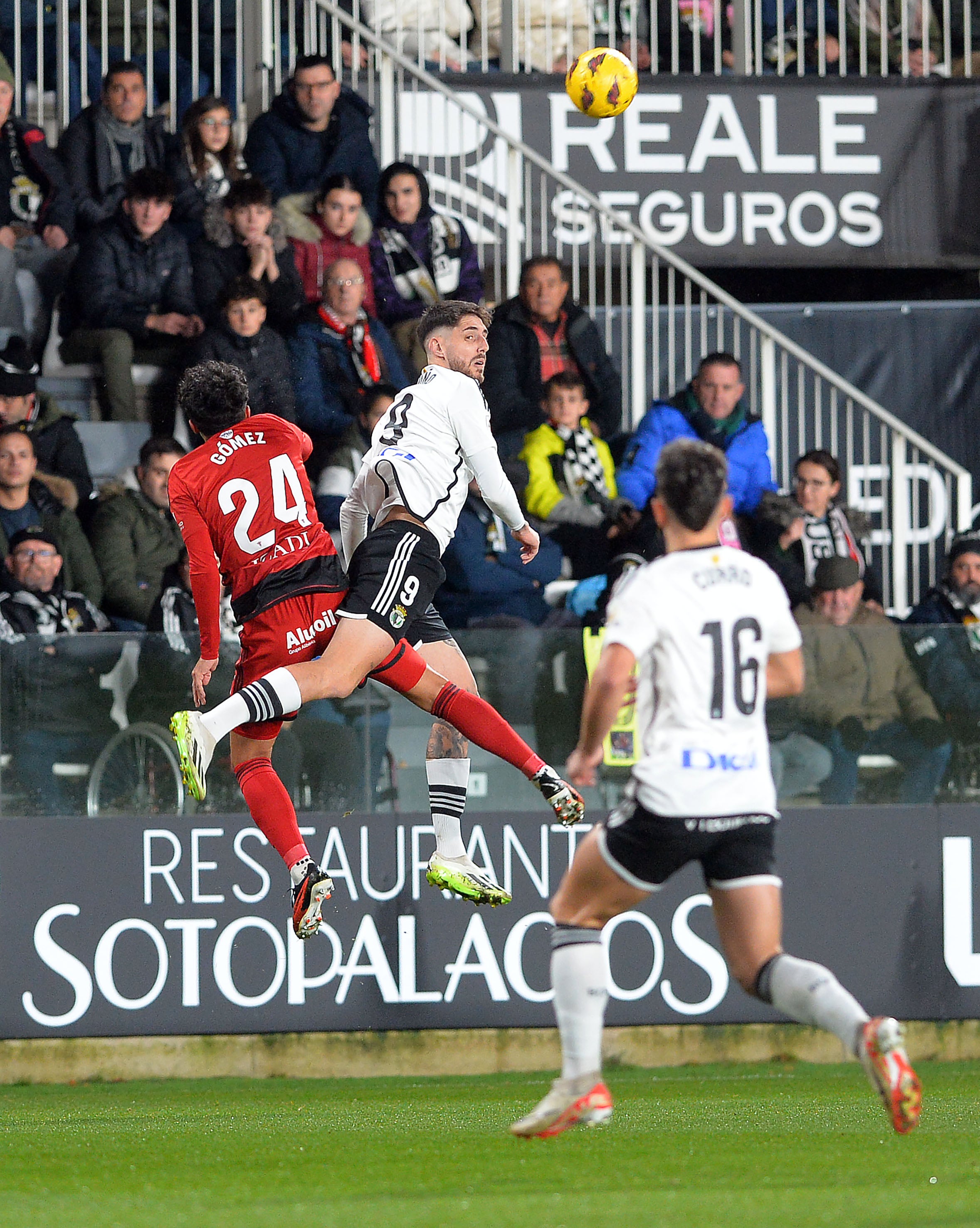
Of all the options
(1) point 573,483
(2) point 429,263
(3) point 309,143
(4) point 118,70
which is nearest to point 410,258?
(2) point 429,263

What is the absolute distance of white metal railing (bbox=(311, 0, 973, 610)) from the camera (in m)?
11.9

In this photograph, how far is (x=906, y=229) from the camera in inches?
553

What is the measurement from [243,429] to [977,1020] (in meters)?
4.94

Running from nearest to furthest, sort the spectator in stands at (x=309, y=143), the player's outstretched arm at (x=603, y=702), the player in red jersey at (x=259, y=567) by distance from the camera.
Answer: the player's outstretched arm at (x=603, y=702) < the player in red jersey at (x=259, y=567) < the spectator in stands at (x=309, y=143)

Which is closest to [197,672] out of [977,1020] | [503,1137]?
[503,1137]

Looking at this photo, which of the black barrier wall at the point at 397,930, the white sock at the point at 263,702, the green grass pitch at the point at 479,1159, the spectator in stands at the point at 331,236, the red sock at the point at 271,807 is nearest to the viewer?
the green grass pitch at the point at 479,1159

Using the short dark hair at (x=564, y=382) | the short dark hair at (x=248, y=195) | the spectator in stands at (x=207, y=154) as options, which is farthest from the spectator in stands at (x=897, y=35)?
the short dark hair at (x=248, y=195)

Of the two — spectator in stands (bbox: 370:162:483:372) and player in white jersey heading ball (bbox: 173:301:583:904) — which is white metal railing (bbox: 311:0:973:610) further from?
player in white jersey heading ball (bbox: 173:301:583:904)

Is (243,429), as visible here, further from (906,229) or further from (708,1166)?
(906,229)

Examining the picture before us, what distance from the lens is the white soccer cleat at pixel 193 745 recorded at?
6.91m

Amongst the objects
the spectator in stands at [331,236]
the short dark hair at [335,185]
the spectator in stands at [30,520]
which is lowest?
the spectator in stands at [30,520]

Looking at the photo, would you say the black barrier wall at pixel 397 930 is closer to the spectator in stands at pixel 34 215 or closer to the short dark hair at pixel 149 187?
the spectator in stands at pixel 34 215

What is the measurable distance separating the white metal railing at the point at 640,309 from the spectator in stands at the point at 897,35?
235 cm

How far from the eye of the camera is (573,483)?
1079cm
